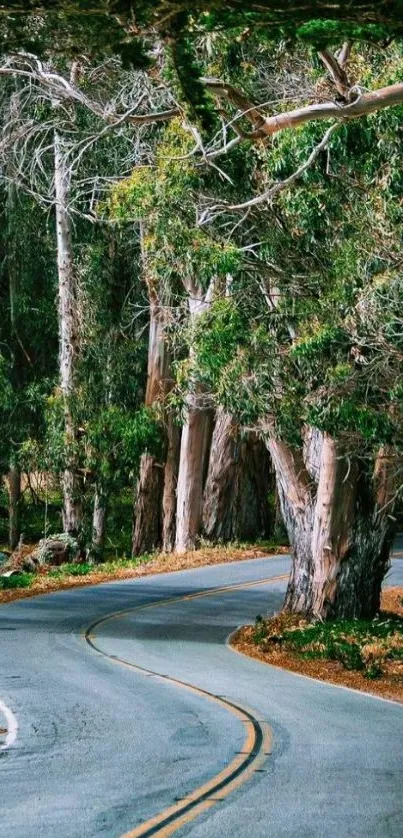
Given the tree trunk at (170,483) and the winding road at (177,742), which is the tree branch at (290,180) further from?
the tree trunk at (170,483)

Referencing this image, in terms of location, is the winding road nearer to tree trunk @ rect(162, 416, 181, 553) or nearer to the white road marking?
the white road marking

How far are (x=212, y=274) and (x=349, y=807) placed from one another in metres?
11.9

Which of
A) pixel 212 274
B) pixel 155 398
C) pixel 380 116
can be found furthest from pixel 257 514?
pixel 380 116

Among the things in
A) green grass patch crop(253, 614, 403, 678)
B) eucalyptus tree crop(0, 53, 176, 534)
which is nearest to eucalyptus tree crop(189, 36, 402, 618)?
green grass patch crop(253, 614, 403, 678)

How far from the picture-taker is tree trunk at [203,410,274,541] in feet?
125

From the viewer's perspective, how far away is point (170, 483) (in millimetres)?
38844

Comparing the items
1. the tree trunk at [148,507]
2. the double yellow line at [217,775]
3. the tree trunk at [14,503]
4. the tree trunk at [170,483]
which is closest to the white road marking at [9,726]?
the double yellow line at [217,775]

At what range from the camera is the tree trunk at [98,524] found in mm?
37312

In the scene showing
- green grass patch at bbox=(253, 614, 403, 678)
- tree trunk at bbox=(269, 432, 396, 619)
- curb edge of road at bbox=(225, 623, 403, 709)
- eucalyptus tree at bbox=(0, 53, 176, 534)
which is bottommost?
curb edge of road at bbox=(225, 623, 403, 709)

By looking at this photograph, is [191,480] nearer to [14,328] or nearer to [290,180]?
[14,328]

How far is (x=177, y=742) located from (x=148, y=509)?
2677cm

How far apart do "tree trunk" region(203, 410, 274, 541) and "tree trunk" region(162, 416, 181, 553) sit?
95 cm

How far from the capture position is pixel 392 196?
1819cm

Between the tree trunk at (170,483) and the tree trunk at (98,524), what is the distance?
5.61 feet
